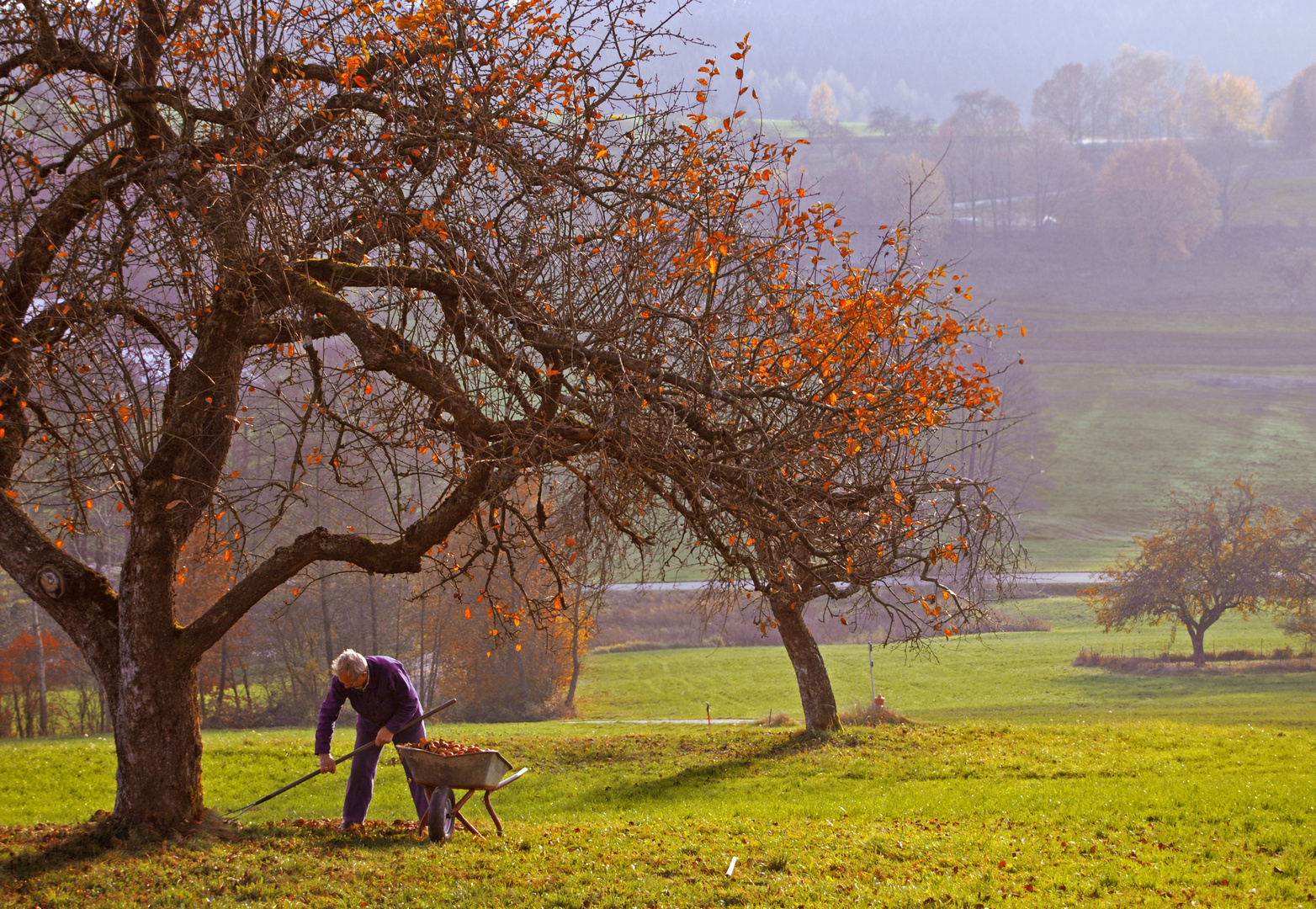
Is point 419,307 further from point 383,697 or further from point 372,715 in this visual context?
point 372,715

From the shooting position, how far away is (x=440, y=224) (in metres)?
6.97

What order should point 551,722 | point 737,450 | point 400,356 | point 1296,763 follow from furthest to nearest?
point 551,722
point 1296,763
point 400,356
point 737,450

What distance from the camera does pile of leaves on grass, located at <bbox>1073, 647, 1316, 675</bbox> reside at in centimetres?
3097

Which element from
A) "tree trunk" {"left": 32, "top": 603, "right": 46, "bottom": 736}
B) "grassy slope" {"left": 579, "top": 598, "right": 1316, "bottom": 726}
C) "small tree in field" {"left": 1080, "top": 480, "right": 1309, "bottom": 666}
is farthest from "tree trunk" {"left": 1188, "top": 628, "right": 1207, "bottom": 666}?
"tree trunk" {"left": 32, "top": 603, "right": 46, "bottom": 736}

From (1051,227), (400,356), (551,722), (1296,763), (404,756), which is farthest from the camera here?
(1051,227)

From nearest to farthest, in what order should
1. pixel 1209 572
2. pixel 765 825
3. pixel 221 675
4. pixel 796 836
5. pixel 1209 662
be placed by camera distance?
1. pixel 796 836
2. pixel 765 825
3. pixel 221 675
4. pixel 1209 572
5. pixel 1209 662

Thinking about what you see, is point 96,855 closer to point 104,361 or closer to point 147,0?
point 104,361

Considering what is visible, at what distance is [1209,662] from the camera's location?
32438 mm

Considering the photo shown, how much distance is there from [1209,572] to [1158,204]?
83.5 meters

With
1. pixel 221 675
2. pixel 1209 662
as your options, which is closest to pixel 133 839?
pixel 221 675

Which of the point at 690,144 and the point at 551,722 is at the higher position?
the point at 690,144

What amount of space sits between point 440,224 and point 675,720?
23.4m

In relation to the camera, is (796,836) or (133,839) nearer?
(133,839)

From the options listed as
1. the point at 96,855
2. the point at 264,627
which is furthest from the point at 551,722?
the point at 96,855
